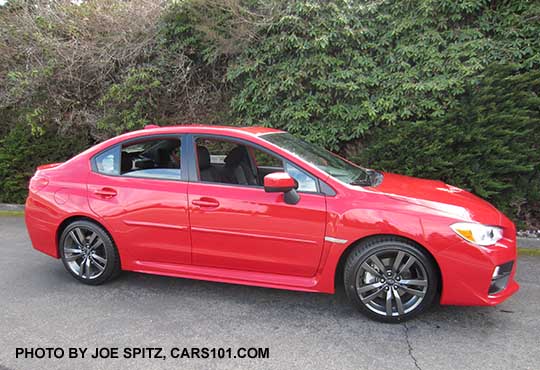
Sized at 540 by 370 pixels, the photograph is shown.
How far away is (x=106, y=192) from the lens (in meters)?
3.62

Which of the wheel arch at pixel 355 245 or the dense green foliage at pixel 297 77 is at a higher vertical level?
the dense green foliage at pixel 297 77

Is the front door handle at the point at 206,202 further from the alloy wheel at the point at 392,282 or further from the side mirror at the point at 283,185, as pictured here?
the alloy wheel at the point at 392,282

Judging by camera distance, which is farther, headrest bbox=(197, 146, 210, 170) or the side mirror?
headrest bbox=(197, 146, 210, 170)

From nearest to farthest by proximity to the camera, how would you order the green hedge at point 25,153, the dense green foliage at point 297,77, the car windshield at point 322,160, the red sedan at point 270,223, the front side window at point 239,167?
the red sedan at point 270,223 → the front side window at point 239,167 → the car windshield at point 322,160 → the dense green foliage at point 297,77 → the green hedge at point 25,153

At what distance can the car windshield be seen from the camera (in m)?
3.39

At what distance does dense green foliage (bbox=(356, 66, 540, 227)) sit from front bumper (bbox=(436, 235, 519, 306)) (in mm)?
2622

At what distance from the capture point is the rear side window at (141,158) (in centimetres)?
362

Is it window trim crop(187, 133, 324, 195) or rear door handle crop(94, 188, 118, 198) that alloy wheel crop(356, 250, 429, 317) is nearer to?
window trim crop(187, 133, 324, 195)

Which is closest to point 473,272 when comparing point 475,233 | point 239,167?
point 475,233

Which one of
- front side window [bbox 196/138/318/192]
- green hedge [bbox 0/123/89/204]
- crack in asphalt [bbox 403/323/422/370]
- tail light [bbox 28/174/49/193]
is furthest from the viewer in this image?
green hedge [bbox 0/123/89/204]

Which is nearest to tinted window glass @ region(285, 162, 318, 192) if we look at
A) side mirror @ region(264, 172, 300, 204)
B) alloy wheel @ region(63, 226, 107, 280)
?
side mirror @ region(264, 172, 300, 204)

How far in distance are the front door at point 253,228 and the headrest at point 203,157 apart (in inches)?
1.7

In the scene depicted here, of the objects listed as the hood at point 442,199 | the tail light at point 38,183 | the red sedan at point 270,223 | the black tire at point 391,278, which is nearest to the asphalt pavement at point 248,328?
the black tire at point 391,278

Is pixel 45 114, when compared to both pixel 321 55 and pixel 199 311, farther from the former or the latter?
pixel 199 311
